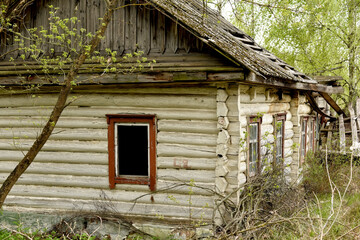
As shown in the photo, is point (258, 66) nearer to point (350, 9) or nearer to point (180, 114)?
point (180, 114)

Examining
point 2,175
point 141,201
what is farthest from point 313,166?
point 2,175

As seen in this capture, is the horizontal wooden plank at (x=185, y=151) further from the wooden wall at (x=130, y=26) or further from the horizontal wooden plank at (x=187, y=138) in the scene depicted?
Answer: the wooden wall at (x=130, y=26)

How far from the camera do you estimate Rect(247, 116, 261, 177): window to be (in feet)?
28.2

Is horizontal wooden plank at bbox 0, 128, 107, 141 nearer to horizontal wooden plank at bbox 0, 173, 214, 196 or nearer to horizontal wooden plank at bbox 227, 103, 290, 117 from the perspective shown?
horizontal wooden plank at bbox 0, 173, 214, 196

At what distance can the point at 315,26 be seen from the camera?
824 inches

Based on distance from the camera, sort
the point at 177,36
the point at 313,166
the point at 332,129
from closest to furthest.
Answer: the point at 177,36
the point at 313,166
the point at 332,129

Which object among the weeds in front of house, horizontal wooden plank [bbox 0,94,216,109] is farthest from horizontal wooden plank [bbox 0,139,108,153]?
the weeds in front of house

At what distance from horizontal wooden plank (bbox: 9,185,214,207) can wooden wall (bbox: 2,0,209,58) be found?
2657 mm

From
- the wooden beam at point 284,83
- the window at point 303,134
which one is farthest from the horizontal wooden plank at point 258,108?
the window at point 303,134

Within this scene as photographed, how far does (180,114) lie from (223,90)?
91cm

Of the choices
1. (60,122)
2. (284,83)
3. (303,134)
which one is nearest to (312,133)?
(303,134)

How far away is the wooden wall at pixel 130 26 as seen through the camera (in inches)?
309

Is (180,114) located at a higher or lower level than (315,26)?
lower

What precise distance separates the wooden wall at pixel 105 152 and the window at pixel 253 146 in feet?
4.22
